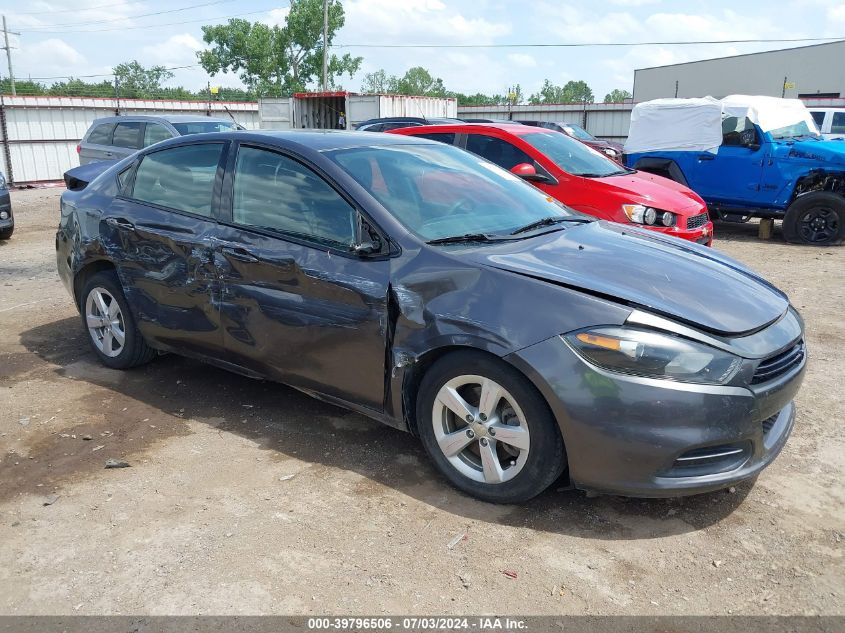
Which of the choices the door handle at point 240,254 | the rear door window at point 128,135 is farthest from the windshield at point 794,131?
the rear door window at point 128,135

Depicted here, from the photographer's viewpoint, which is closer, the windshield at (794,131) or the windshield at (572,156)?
the windshield at (572,156)

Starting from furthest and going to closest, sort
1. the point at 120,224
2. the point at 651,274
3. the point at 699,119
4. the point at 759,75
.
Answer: the point at 759,75, the point at 699,119, the point at 120,224, the point at 651,274

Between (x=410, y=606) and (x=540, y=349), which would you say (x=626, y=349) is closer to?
(x=540, y=349)

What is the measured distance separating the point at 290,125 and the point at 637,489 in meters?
23.2

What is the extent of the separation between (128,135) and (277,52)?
59.7m

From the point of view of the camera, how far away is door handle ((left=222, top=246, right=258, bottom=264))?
155 inches

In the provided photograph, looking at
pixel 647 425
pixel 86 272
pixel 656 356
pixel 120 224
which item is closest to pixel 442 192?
pixel 656 356

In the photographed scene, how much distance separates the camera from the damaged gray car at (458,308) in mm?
2900

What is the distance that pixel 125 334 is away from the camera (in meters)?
4.88

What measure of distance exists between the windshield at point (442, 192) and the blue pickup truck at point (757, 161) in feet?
25.2

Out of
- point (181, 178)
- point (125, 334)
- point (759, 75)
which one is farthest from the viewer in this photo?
point (759, 75)

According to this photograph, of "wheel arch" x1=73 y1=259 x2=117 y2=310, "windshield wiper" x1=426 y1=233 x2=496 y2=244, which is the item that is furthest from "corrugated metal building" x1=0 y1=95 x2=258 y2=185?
"windshield wiper" x1=426 y1=233 x2=496 y2=244

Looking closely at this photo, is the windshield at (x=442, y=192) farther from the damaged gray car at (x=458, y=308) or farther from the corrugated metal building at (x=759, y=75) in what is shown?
the corrugated metal building at (x=759, y=75)

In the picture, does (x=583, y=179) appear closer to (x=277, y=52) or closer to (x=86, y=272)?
(x=86, y=272)
